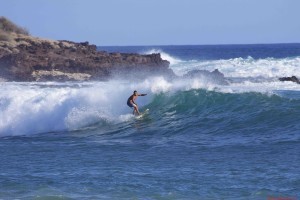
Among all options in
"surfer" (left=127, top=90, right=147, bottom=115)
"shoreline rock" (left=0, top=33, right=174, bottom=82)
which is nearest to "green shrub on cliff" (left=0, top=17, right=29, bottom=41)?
"shoreline rock" (left=0, top=33, right=174, bottom=82)

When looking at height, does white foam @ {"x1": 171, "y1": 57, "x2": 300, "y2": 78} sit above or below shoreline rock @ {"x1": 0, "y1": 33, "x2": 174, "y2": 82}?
below

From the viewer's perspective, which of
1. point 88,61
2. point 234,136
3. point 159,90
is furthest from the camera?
point 88,61

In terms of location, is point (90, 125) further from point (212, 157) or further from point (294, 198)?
point (294, 198)

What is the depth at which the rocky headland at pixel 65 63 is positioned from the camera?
123 feet

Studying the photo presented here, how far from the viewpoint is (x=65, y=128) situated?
21.4 meters

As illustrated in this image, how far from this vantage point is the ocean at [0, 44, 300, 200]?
1227 centimetres

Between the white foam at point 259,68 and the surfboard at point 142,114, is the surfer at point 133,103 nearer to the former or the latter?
the surfboard at point 142,114

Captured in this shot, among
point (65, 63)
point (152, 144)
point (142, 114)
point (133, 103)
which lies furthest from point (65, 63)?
point (152, 144)

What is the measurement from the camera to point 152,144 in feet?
55.7

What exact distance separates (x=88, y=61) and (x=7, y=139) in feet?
66.5

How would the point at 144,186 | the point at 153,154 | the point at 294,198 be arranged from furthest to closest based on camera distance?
the point at 153,154
the point at 144,186
the point at 294,198

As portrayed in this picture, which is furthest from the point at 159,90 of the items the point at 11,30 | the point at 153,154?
the point at 11,30

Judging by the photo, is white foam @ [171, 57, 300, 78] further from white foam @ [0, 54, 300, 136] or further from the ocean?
white foam @ [0, 54, 300, 136]

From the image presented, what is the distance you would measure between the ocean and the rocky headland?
11.8m
